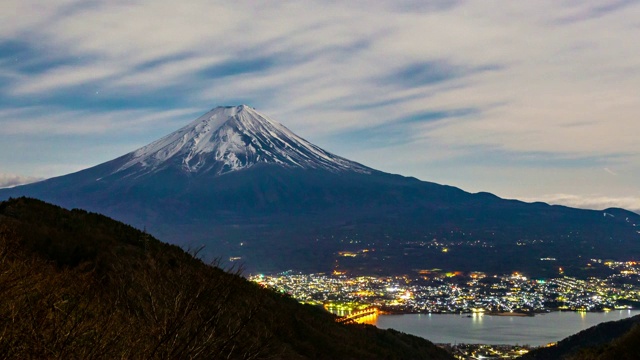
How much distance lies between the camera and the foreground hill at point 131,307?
10.4 meters

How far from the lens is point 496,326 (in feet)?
254

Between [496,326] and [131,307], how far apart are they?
66762 mm

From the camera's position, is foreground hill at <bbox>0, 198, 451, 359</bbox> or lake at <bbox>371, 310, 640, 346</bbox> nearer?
foreground hill at <bbox>0, 198, 451, 359</bbox>

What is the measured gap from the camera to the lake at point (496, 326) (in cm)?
6469

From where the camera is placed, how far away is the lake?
212ft

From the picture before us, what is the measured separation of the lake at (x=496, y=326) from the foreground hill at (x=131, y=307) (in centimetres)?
2459

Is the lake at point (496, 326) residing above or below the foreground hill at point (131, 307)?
below

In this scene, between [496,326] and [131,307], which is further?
[496,326]

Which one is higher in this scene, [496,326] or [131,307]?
[131,307]

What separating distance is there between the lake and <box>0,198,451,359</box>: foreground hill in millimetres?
24587

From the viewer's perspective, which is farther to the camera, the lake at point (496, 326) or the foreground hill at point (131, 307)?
the lake at point (496, 326)

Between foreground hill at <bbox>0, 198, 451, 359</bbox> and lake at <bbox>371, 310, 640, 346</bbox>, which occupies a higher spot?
foreground hill at <bbox>0, 198, 451, 359</bbox>

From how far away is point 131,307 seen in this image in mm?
16641

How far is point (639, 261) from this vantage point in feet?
570
